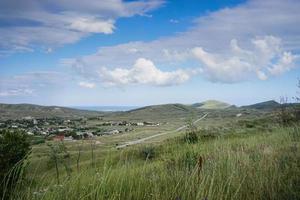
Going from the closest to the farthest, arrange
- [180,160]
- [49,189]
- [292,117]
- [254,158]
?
1. [49,189]
2. [254,158]
3. [180,160]
4. [292,117]

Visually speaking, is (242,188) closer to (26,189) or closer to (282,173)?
(282,173)

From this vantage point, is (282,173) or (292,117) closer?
(282,173)

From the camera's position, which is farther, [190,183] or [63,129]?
[63,129]

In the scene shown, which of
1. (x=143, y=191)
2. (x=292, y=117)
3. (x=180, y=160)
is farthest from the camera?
(x=292, y=117)

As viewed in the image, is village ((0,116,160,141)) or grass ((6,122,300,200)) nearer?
grass ((6,122,300,200))

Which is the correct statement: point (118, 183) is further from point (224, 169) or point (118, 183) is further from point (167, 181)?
point (224, 169)

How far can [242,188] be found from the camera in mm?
4434

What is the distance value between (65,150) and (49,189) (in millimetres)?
569

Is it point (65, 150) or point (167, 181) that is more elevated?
point (65, 150)

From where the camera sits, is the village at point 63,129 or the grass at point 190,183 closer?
the grass at point 190,183

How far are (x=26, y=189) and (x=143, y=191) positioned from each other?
1.27 meters

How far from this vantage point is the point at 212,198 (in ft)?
12.5

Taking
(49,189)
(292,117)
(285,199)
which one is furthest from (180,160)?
(292,117)

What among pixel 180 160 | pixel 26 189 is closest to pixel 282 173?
pixel 180 160
